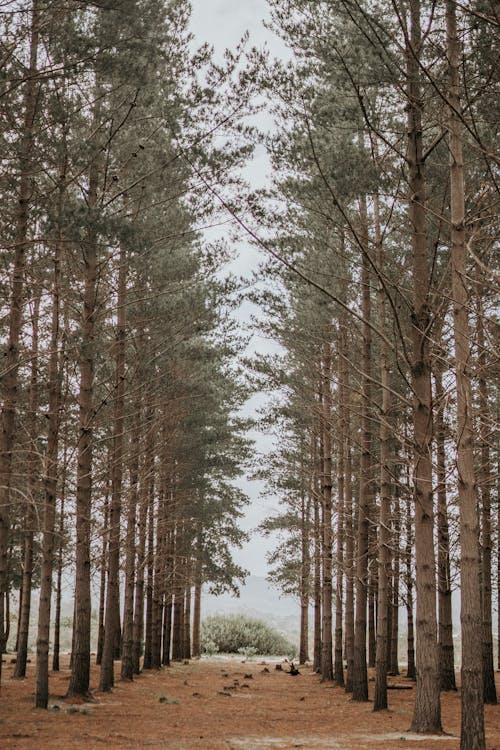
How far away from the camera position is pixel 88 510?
1245 centimetres

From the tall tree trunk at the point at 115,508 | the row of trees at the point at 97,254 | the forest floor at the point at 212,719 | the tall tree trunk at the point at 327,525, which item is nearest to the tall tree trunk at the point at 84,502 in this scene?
the row of trees at the point at 97,254

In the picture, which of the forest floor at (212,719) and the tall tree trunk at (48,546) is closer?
the forest floor at (212,719)

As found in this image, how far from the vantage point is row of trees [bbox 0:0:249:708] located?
884 cm

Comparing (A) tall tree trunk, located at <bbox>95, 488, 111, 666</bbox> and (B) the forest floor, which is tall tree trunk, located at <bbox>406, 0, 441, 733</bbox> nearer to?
(B) the forest floor

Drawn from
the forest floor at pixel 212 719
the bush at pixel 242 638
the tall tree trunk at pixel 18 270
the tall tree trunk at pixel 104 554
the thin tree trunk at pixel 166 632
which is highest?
the tall tree trunk at pixel 18 270

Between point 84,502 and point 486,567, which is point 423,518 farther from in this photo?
point 486,567

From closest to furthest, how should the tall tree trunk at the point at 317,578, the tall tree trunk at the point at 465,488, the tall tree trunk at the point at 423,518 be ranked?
the tall tree trunk at the point at 465,488 < the tall tree trunk at the point at 423,518 < the tall tree trunk at the point at 317,578

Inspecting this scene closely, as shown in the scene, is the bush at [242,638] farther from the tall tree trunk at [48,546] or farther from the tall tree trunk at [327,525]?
the tall tree trunk at [48,546]

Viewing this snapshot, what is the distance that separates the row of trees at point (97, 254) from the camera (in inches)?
348

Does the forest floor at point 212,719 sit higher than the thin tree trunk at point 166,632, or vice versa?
the forest floor at point 212,719

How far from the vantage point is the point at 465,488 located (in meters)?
7.34

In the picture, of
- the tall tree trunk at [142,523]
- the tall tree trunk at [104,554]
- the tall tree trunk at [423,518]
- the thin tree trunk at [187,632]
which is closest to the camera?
the tall tree trunk at [423,518]

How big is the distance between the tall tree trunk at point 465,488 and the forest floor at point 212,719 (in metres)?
1.44

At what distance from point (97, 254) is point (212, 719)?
25.4 feet
